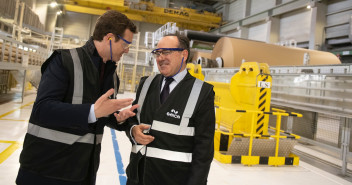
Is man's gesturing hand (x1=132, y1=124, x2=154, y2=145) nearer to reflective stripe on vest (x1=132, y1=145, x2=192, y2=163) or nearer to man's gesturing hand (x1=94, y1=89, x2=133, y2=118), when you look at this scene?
reflective stripe on vest (x1=132, y1=145, x2=192, y2=163)

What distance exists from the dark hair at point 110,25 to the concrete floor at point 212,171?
2.57 metres

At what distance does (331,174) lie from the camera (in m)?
4.90

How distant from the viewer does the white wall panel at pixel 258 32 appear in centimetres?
2171

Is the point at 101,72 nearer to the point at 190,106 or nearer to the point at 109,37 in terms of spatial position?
the point at 109,37

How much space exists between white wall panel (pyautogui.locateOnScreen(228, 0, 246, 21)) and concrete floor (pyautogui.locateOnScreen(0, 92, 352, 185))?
73.1ft

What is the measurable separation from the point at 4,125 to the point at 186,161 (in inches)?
249

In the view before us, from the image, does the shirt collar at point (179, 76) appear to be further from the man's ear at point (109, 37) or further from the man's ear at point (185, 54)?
the man's ear at point (109, 37)

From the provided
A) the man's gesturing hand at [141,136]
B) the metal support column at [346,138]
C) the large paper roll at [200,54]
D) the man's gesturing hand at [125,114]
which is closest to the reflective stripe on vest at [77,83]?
the man's gesturing hand at [125,114]

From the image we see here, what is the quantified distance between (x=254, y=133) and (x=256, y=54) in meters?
6.44

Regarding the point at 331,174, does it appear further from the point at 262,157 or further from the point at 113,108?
the point at 113,108

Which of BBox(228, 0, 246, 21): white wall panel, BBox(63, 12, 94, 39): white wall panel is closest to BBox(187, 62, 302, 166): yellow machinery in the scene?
BBox(228, 0, 246, 21): white wall panel

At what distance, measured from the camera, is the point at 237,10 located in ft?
88.2

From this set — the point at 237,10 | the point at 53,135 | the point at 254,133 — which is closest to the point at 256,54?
the point at 254,133

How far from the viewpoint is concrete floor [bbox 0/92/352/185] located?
3.84 m
